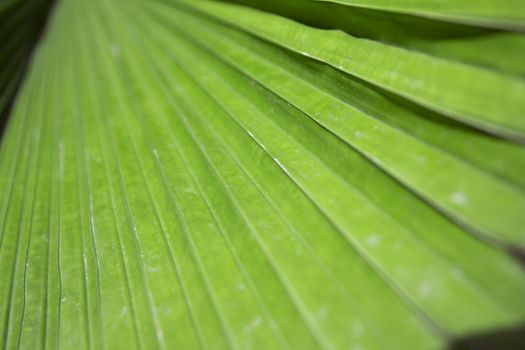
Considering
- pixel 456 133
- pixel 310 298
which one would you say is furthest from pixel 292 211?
pixel 456 133

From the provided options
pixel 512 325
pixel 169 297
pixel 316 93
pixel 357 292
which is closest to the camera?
pixel 512 325

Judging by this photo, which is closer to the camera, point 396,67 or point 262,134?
point 396,67

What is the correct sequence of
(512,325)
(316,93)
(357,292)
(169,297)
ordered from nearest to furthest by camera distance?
(512,325) → (357,292) → (169,297) → (316,93)

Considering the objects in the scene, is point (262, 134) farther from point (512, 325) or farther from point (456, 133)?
point (512, 325)

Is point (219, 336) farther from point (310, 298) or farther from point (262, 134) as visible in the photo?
point (262, 134)

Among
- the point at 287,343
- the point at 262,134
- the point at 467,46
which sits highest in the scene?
the point at 467,46

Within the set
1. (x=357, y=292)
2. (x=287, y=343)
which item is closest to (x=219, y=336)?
(x=287, y=343)

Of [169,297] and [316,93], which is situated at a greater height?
[316,93]
